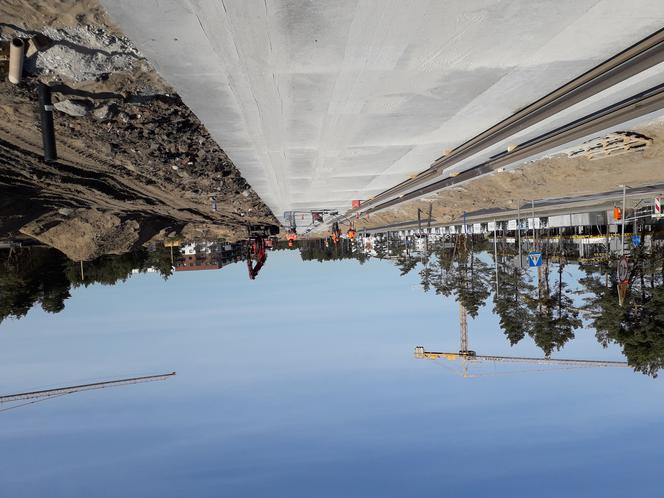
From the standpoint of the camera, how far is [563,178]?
18.7 meters

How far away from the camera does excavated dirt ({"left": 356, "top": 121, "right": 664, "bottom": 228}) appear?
15477 millimetres

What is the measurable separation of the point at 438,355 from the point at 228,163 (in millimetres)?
63210

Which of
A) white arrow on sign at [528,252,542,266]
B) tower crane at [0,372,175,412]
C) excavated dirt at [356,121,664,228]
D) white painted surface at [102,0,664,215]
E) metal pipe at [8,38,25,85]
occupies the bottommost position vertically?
tower crane at [0,372,175,412]

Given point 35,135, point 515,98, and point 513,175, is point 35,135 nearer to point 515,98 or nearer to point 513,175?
point 515,98

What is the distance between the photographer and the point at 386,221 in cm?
4478

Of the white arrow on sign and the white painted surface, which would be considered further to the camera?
the white arrow on sign

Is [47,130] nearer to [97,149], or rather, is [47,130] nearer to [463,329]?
[97,149]

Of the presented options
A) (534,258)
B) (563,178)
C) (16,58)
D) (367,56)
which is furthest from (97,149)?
(534,258)

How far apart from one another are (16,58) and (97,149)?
23.2ft

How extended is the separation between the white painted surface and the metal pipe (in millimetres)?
3408

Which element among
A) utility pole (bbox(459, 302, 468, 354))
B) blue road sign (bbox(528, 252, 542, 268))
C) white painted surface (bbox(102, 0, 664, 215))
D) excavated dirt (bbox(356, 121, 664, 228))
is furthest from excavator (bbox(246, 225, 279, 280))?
utility pole (bbox(459, 302, 468, 354))

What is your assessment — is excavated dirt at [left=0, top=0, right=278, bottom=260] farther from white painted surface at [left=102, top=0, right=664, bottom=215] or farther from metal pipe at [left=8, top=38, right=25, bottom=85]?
white painted surface at [left=102, top=0, right=664, bottom=215]

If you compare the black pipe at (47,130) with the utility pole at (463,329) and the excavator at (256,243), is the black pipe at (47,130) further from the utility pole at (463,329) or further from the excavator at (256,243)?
the utility pole at (463,329)

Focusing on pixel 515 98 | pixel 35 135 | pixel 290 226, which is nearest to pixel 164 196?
pixel 35 135
